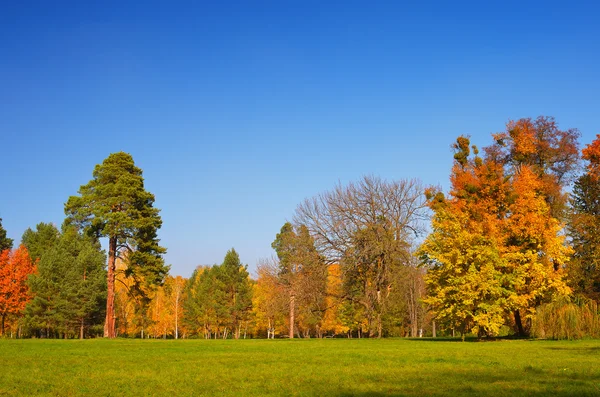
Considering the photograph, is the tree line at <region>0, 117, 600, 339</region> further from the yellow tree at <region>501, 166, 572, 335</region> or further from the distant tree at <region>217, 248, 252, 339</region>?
the distant tree at <region>217, 248, 252, 339</region>

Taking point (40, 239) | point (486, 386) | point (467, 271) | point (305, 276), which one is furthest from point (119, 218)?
point (40, 239)

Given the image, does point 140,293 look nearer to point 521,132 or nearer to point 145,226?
point 145,226

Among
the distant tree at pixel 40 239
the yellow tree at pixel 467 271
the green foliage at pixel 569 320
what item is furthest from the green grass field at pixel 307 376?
the distant tree at pixel 40 239

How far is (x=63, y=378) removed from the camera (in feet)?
43.3

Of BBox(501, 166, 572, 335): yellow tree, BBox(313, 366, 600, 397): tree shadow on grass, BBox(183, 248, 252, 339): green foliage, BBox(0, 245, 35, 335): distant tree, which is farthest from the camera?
BBox(183, 248, 252, 339): green foliage

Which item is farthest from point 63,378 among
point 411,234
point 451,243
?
point 411,234

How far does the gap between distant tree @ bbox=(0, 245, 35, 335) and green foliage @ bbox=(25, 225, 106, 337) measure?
1788 mm

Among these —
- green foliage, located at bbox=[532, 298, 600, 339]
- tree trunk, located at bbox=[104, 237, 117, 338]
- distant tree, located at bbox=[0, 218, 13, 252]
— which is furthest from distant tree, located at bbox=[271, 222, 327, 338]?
distant tree, located at bbox=[0, 218, 13, 252]

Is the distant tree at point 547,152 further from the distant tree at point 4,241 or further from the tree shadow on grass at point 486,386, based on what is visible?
the distant tree at point 4,241

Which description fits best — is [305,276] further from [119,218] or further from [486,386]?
[486,386]

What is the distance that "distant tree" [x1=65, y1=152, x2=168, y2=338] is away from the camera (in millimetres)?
42375

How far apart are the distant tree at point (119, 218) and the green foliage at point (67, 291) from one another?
11.6m

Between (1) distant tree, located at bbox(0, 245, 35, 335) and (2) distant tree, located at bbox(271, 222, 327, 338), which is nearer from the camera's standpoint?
(2) distant tree, located at bbox(271, 222, 327, 338)

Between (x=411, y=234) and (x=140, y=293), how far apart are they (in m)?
23.8
